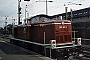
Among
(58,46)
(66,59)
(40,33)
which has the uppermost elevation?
(40,33)

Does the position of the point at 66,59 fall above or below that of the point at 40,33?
below

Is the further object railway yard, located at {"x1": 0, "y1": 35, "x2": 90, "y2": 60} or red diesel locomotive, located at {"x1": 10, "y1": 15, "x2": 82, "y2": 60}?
red diesel locomotive, located at {"x1": 10, "y1": 15, "x2": 82, "y2": 60}

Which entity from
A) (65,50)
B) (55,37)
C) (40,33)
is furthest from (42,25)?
(65,50)

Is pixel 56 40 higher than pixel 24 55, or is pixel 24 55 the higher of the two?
pixel 56 40

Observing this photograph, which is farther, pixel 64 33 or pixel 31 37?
pixel 31 37

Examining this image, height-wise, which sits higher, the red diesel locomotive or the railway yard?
the red diesel locomotive

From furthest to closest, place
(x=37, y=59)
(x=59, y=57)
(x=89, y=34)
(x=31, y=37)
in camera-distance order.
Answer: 1. (x=89, y=34)
2. (x=31, y=37)
3. (x=59, y=57)
4. (x=37, y=59)

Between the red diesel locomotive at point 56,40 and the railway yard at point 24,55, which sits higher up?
the red diesel locomotive at point 56,40

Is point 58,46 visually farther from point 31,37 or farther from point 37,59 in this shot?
point 31,37

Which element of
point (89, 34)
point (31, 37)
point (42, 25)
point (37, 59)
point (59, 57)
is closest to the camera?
point (37, 59)

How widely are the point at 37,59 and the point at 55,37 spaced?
234 cm

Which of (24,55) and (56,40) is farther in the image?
(24,55)

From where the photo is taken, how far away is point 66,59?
→ 11.9m

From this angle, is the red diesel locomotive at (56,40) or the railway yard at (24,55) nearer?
the railway yard at (24,55)
